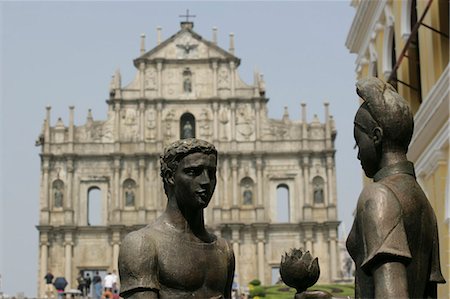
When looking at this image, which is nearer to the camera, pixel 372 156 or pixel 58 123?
pixel 372 156

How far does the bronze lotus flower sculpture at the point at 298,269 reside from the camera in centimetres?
360

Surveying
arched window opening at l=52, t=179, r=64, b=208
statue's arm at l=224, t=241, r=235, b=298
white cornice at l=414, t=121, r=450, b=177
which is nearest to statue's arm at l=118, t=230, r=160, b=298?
statue's arm at l=224, t=241, r=235, b=298

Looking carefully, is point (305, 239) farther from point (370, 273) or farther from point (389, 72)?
point (370, 273)

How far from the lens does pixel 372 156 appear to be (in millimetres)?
3594

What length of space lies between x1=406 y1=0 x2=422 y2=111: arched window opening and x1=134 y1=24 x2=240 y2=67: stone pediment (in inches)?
1069

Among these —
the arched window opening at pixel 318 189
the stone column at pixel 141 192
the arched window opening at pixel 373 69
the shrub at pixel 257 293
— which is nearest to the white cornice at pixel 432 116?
the arched window opening at pixel 373 69

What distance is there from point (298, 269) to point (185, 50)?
41.8 metres

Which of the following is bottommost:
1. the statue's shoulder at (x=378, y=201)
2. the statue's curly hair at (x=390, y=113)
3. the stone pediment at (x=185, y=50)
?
the statue's shoulder at (x=378, y=201)

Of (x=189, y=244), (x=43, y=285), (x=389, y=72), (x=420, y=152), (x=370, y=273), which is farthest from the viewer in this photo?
(x=43, y=285)

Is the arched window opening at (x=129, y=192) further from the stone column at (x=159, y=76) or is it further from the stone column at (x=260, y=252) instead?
the stone column at (x=260, y=252)

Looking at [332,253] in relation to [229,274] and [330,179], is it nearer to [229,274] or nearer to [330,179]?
[330,179]

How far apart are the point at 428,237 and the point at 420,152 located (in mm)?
13185

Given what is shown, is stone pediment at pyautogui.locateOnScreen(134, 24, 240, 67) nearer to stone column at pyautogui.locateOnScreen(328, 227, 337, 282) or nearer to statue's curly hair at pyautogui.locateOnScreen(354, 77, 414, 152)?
stone column at pyautogui.locateOnScreen(328, 227, 337, 282)

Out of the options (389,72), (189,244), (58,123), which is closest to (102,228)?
(58,123)
